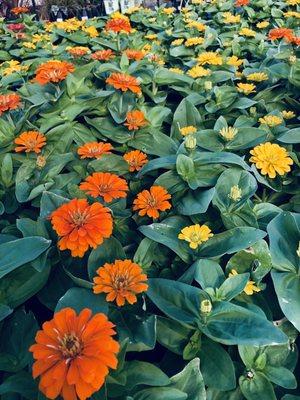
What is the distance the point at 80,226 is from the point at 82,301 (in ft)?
0.43

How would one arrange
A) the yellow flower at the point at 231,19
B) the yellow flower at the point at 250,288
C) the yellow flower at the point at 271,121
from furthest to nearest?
the yellow flower at the point at 231,19
the yellow flower at the point at 271,121
the yellow flower at the point at 250,288

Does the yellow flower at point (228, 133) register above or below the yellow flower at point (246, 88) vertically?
above

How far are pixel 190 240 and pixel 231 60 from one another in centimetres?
112

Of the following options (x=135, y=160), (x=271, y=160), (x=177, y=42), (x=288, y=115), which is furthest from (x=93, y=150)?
(x=177, y=42)

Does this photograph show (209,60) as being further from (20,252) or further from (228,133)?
(20,252)

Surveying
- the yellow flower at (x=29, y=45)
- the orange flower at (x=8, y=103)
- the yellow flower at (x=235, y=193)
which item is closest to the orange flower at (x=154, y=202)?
the yellow flower at (x=235, y=193)

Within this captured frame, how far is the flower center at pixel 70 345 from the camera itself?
0.56 metres

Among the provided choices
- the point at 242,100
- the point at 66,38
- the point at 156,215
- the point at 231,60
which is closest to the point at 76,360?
the point at 156,215

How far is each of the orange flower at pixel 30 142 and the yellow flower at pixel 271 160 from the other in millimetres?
561

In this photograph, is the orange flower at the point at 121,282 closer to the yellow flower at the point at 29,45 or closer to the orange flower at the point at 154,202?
the orange flower at the point at 154,202

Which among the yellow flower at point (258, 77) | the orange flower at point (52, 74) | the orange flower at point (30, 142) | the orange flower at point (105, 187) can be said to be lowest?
the yellow flower at point (258, 77)

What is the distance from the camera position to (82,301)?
0.79 m

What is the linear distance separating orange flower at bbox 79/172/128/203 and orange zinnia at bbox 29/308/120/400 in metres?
0.37

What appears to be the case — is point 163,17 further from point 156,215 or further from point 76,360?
point 76,360
